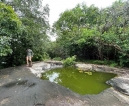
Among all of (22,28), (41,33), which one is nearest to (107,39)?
(41,33)

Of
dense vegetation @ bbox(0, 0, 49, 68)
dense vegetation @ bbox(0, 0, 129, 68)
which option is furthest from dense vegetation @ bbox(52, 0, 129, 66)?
dense vegetation @ bbox(0, 0, 49, 68)

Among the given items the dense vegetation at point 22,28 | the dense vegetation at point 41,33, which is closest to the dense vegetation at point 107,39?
the dense vegetation at point 41,33

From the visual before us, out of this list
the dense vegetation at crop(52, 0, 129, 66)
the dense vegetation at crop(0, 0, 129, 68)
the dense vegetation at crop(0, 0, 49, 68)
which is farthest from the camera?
the dense vegetation at crop(52, 0, 129, 66)

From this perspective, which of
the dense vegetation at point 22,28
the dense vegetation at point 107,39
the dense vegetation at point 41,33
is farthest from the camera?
the dense vegetation at point 107,39

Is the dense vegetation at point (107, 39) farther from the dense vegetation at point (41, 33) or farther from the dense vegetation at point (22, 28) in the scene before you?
the dense vegetation at point (22, 28)

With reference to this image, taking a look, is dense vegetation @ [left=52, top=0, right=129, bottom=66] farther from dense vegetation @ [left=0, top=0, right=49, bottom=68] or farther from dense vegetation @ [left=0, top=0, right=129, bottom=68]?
dense vegetation @ [left=0, top=0, right=49, bottom=68]

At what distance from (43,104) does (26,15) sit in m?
7.25

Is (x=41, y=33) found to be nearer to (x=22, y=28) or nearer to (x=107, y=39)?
(x=22, y=28)

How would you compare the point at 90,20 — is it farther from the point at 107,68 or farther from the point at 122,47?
the point at 107,68

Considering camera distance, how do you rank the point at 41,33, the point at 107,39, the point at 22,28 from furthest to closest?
1. the point at 41,33
2. the point at 107,39
3. the point at 22,28

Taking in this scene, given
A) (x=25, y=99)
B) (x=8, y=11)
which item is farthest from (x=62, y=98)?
(x=8, y=11)

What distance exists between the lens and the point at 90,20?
16312 millimetres

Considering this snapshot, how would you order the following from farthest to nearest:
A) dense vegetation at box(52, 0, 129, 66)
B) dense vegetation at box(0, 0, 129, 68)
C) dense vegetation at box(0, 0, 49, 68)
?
dense vegetation at box(52, 0, 129, 66)
dense vegetation at box(0, 0, 129, 68)
dense vegetation at box(0, 0, 49, 68)

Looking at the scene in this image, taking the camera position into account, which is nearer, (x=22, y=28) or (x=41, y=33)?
(x=22, y=28)
